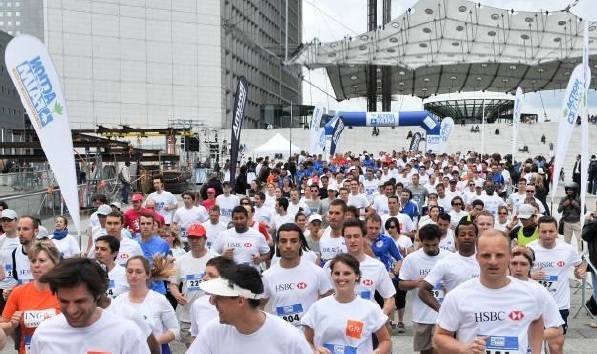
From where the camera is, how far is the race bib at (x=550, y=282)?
21.2ft

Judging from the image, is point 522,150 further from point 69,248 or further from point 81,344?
point 81,344

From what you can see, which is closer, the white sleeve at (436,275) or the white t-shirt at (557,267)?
the white sleeve at (436,275)

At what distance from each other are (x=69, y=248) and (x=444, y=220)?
14.6ft

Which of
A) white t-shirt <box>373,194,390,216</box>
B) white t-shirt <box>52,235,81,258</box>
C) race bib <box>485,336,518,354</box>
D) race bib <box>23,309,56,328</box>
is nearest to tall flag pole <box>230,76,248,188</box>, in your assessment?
white t-shirt <box>373,194,390,216</box>

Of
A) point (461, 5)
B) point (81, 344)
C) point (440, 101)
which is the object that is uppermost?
point (461, 5)

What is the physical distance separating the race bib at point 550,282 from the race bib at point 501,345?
3058 mm

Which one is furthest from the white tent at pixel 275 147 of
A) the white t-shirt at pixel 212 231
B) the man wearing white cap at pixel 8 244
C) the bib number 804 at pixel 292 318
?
the bib number 804 at pixel 292 318

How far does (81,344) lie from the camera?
10.2ft

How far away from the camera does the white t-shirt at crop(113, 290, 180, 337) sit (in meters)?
4.90

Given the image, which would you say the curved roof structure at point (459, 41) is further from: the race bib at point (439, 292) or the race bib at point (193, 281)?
the race bib at point (439, 292)

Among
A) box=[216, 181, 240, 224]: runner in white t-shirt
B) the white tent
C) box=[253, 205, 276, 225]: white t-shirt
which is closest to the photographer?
box=[253, 205, 276, 225]: white t-shirt

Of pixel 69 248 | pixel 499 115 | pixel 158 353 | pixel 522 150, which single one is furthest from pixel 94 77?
pixel 158 353

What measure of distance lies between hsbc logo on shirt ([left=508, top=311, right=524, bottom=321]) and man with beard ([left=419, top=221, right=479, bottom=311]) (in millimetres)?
1890

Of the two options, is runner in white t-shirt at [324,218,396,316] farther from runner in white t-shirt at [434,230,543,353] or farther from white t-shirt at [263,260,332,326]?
runner in white t-shirt at [434,230,543,353]
